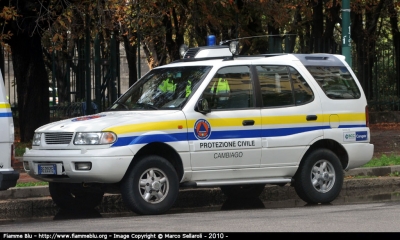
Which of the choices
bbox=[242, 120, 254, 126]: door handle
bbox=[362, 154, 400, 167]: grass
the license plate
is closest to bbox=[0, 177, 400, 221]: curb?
the license plate

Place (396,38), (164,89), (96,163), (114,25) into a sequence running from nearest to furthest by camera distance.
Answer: (96,163)
(164,89)
(114,25)
(396,38)

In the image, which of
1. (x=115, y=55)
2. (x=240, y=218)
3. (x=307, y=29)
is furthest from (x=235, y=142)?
(x=307, y=29)

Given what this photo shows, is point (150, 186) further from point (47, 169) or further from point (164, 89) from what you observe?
point (164, 89)

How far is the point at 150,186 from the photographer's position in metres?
9.97

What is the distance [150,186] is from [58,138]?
1220 millimetres

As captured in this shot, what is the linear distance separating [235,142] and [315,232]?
110 inches

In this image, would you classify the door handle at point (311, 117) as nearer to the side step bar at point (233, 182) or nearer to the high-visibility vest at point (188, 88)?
the side step bar at point (233, 182)

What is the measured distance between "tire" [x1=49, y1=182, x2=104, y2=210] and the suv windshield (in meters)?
1.15

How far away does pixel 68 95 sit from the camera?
21.0 m

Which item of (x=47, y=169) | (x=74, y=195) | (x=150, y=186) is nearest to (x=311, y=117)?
(x=150, y=186)

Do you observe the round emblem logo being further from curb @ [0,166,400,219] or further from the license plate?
the license plate

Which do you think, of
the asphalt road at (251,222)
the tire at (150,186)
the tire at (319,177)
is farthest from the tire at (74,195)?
the tire at (319,177)

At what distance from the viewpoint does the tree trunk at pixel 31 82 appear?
18.5 meters

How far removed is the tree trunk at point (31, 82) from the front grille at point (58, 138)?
8604mm
